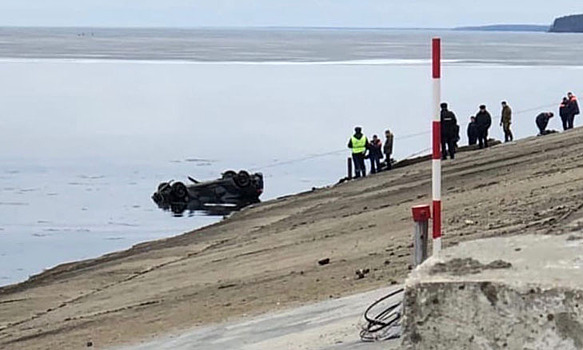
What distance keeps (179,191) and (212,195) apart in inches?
50.3

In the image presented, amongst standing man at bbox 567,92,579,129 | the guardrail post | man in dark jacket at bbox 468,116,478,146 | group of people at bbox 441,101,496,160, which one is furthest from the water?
the guardrail post

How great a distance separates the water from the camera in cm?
3144

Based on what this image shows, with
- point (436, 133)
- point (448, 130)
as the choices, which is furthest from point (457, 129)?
point (436, 133)

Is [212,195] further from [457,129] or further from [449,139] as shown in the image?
[457,129]

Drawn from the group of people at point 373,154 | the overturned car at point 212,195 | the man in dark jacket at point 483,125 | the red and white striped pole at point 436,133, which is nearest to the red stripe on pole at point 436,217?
the red and white striped pole at point 436,133

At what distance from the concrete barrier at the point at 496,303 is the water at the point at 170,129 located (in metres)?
19.5

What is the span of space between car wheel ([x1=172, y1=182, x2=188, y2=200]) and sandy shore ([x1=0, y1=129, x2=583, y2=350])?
282 inches

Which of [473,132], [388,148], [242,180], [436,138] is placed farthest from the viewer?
[242,180]

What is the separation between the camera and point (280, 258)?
16.3 m

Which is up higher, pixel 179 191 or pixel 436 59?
pixel 179 191

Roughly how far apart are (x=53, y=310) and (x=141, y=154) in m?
33.5

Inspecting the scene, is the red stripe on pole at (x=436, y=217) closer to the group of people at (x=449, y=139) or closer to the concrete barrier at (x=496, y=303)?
the concrete barrier at (x=496, y=303)

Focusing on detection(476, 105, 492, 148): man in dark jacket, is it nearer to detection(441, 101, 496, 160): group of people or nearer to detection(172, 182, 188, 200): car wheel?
detection(441, 101, 496, 160): group of people

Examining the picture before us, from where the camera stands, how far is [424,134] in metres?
55.8
